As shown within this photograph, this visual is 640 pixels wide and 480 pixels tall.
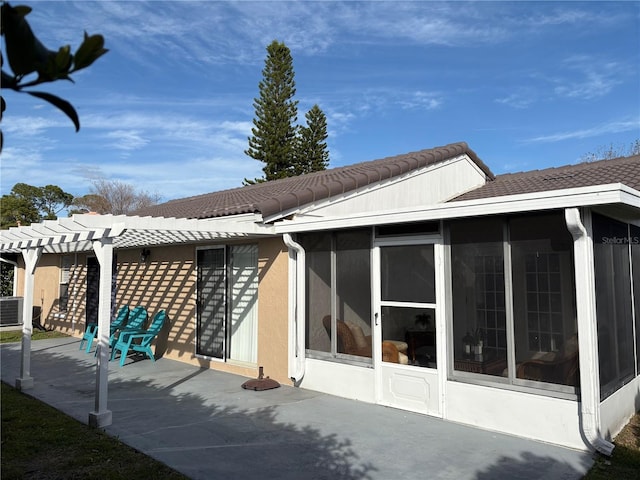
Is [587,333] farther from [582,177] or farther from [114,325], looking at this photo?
[114,325]

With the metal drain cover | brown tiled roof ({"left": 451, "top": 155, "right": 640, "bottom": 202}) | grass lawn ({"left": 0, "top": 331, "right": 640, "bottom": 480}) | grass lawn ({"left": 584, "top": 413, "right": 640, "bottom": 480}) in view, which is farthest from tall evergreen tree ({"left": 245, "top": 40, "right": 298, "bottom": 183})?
grass lawn ({"left": 584, "top": 413, "right": 640, "bottom": 480})

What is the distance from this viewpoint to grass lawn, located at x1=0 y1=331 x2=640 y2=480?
425cm

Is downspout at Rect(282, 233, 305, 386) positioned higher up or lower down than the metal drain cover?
higher up

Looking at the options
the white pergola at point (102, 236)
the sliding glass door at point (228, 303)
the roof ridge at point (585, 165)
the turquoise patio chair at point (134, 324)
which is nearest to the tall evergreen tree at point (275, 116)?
the roof ridge at point (585, 165)

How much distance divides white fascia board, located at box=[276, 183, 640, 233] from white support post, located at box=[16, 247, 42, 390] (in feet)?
15.6

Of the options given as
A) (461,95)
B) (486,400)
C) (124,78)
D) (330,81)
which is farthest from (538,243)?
(330,81)

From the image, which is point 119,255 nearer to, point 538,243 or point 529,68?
point 538,243

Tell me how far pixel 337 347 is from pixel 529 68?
454 inches

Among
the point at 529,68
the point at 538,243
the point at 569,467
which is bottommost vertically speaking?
the point at 569,467

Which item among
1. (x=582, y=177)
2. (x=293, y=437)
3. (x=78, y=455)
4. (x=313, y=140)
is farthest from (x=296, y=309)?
(x=313, y=140)

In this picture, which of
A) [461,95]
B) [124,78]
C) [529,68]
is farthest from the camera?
[461,95]

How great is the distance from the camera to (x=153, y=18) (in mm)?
6941

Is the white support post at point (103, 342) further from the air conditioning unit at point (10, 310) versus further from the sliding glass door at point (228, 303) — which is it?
the air conditioning unit at point (10, 310)

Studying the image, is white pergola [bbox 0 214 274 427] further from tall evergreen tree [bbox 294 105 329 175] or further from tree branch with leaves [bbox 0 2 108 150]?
tall evergreen tree [bbox 294 105 329 175]
